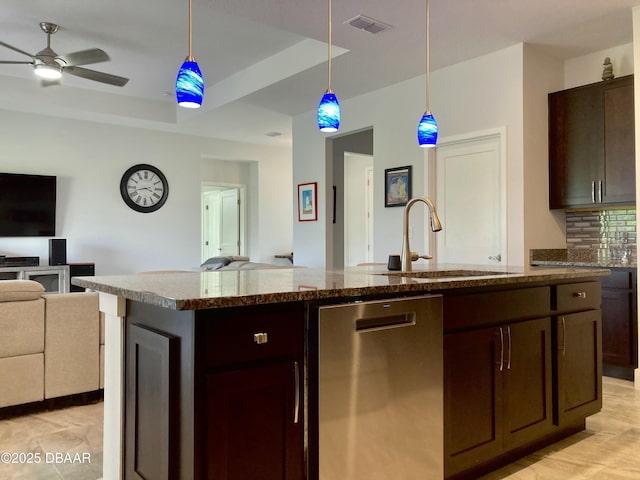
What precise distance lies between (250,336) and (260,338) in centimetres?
3

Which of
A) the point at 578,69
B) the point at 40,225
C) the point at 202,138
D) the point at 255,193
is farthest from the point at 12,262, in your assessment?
the point at 578,69

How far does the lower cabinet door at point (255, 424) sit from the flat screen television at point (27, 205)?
6162mm

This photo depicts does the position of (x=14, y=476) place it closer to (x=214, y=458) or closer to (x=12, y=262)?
(x=214, y=458)

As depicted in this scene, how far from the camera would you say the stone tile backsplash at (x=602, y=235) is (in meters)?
4.33

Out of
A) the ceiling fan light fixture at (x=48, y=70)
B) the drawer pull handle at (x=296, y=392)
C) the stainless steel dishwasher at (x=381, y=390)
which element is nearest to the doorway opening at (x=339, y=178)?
the ceiling fan light fixture at (x=48, y=70)

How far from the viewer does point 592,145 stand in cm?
418

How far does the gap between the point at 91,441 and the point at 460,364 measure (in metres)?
1.87

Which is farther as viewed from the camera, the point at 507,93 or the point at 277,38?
the point at 277,38

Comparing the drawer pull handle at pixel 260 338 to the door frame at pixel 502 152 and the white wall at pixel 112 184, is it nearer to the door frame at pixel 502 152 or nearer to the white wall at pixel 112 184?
the door frame at pixel 502 152

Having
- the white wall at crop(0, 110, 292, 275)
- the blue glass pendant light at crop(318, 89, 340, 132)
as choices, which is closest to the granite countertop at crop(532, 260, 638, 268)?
the blue glass pendant light at crop(318, 89, 340, 132)

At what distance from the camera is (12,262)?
605 centimetres

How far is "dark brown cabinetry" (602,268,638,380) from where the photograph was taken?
3.70 m

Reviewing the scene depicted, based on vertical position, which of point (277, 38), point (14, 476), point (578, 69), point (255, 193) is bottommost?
point (14, 476)

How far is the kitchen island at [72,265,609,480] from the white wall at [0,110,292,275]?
5616 mm
